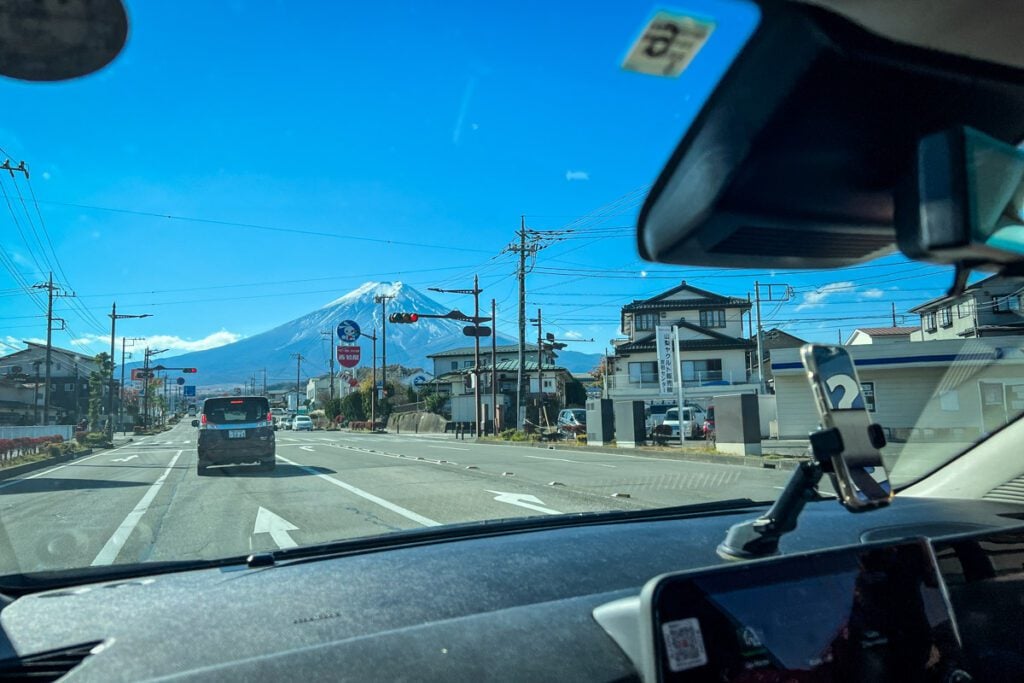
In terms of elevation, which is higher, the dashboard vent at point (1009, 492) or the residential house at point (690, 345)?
the residential house at point (690, 345)

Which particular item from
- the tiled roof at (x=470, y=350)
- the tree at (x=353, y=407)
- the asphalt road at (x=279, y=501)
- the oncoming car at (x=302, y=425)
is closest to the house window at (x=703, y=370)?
the asphalt road at (x=279, y=501)

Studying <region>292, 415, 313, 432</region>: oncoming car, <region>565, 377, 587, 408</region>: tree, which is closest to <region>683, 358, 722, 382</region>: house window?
<region>565, 377, 587, 408</region>: tree

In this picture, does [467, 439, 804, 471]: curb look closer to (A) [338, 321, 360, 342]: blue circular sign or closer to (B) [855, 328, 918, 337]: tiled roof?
(B) [855, 328, 918, 337]: tiled roof

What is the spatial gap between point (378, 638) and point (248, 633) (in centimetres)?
35

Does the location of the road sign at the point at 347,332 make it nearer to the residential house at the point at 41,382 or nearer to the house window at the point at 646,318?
the residential house at the point at 41,382

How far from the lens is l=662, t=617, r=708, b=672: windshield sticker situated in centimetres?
137

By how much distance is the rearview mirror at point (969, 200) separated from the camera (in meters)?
→ 1.50

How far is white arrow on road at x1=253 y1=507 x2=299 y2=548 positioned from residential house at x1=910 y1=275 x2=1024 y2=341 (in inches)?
203

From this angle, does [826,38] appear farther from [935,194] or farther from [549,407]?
[549,407]

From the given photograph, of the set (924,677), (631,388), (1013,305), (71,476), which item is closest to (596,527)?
(924,677)

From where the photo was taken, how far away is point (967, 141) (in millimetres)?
1582

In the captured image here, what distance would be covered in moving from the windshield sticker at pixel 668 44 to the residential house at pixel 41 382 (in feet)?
11.0

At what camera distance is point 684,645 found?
4.52 ft

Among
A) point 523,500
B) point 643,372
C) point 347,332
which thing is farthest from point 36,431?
point 347,332
